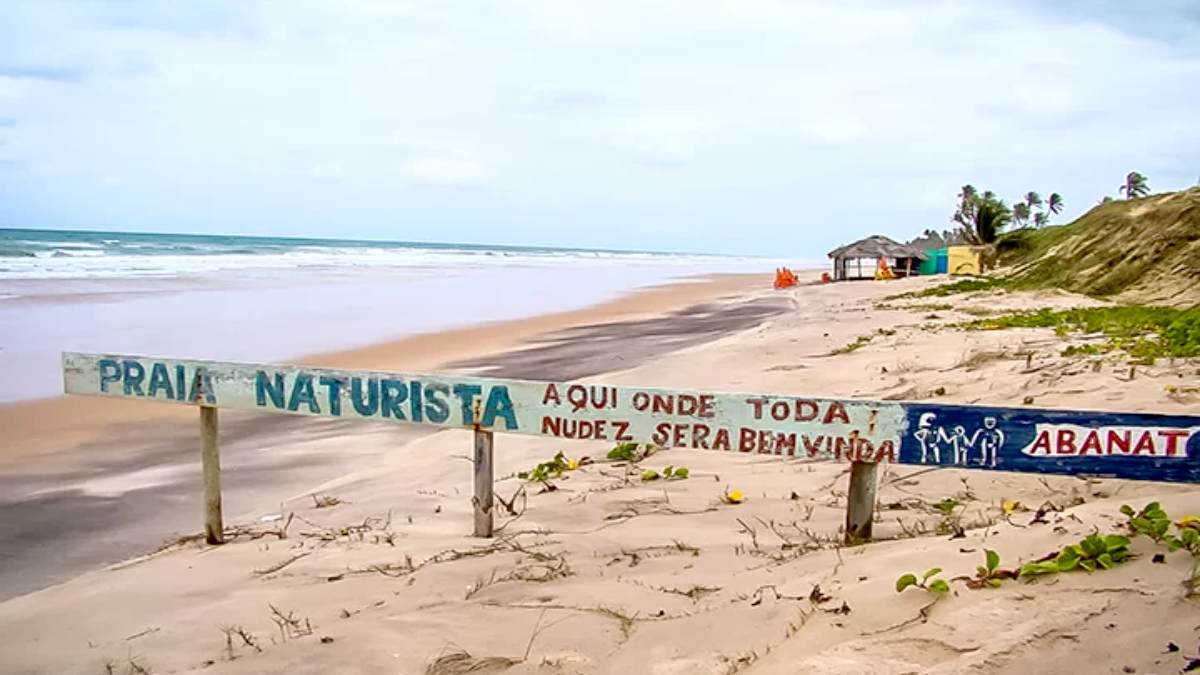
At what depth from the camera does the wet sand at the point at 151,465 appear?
567 centimetres

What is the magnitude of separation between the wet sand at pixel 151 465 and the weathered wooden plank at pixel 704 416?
1.15 metres

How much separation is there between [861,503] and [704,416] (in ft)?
2.76

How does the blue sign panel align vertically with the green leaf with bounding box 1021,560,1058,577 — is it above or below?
above

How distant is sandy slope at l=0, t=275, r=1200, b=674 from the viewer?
278 cm

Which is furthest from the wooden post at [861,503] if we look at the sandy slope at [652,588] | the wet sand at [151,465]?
the wet sand at [151,465]

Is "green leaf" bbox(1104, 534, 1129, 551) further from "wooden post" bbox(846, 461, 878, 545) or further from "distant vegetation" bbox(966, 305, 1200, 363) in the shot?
"distant vegetation" bbox(966, 305, 1200, 363)

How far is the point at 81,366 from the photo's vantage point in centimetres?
529

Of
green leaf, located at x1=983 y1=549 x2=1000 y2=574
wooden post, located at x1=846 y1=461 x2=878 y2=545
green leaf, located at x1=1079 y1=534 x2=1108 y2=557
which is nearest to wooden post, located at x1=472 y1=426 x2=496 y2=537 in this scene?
wooden post, located at x1=846 y1=461 x2=878 y2=545

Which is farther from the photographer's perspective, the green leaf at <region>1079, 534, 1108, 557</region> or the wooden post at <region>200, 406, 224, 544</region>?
the wooden post at <region>200, 406, 224, 544</region>

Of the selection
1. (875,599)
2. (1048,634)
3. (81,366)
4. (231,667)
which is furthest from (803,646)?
(81,366)

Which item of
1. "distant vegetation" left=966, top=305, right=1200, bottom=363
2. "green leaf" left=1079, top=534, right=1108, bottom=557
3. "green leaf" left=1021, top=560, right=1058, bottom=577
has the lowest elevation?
"green leaf" left=1021, top=560, right=1058, bottom=577

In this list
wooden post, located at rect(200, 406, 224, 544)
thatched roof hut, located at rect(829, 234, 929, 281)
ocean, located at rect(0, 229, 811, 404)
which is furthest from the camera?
thatched roof hut, located at rect(829, 234, 929, 281)

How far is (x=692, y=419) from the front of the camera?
4148 millimetres

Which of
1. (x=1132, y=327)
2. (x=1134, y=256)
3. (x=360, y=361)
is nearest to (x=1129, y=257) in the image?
(x=1134, y=256)
